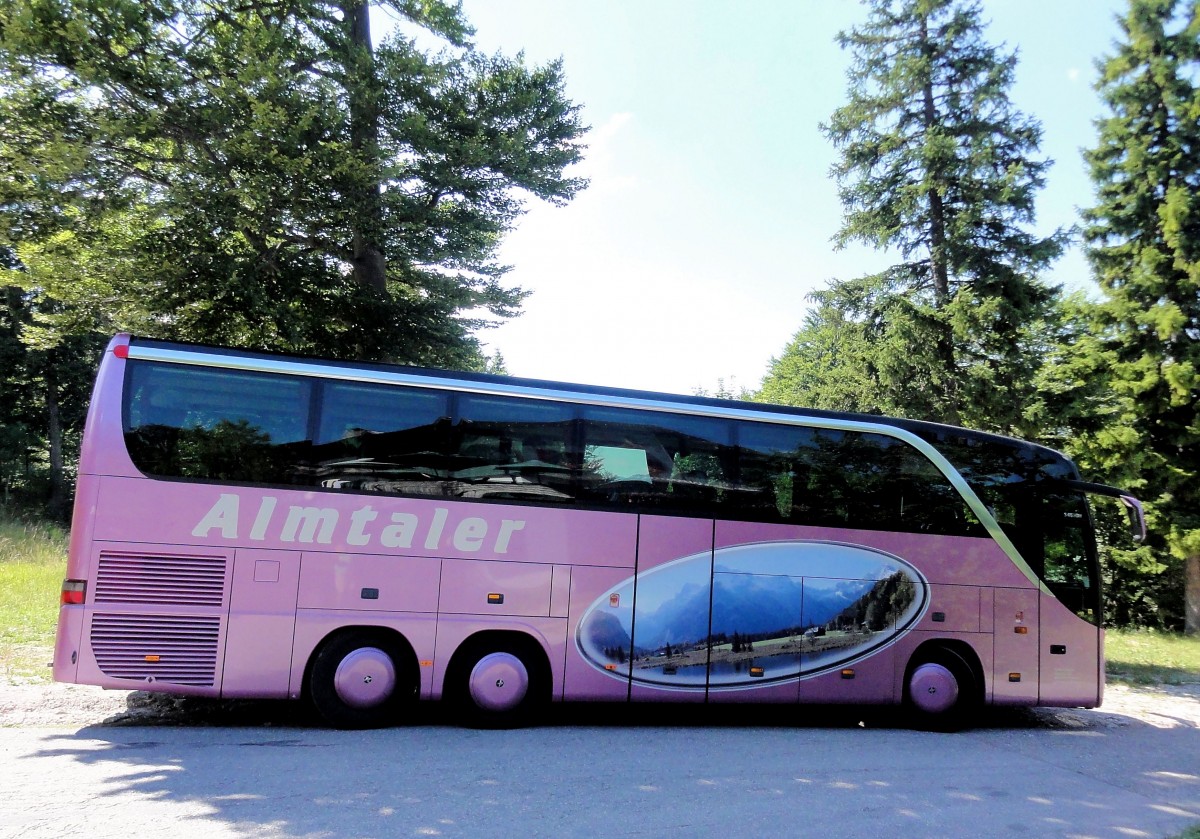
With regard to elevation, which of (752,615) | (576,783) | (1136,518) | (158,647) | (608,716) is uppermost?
(1136,518)

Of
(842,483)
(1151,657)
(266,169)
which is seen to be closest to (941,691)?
(842,483)

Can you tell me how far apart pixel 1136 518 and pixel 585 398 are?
6.55 meters

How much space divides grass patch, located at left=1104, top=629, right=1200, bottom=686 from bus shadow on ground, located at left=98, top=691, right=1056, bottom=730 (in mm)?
4709

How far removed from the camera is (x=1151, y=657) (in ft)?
53.4

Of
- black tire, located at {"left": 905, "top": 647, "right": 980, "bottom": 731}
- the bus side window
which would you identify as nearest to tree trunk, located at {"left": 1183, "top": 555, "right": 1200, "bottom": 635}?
the bus side window

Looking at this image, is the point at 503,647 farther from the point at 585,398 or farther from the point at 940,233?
the point at 940,233

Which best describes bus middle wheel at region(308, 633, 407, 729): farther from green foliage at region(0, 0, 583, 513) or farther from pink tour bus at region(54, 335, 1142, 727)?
green foliage at region(0, 0, 583, 513)

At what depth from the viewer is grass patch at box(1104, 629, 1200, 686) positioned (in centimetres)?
1373

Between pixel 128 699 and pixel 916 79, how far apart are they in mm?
19432

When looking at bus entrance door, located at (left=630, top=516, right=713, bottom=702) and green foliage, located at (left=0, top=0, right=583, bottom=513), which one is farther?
green foliage, located at (left=0, top=0, right=583, bottom=513)

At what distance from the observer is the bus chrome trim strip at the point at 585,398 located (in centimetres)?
761

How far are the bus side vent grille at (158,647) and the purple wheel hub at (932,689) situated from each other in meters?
7.48

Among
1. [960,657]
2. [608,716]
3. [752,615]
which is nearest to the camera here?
[752,615]

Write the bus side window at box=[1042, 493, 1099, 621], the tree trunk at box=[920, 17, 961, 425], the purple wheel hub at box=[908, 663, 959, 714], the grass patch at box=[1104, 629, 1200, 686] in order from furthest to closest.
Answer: the tree trunk at box=[920, 17, 961, 425] < the grass patch at box=[1104, 629, 1200, 686] < the bus side window at box=[1042, 493, 1099, 621] < the purple wheel hub at box=[908, 663, 959, 714]
